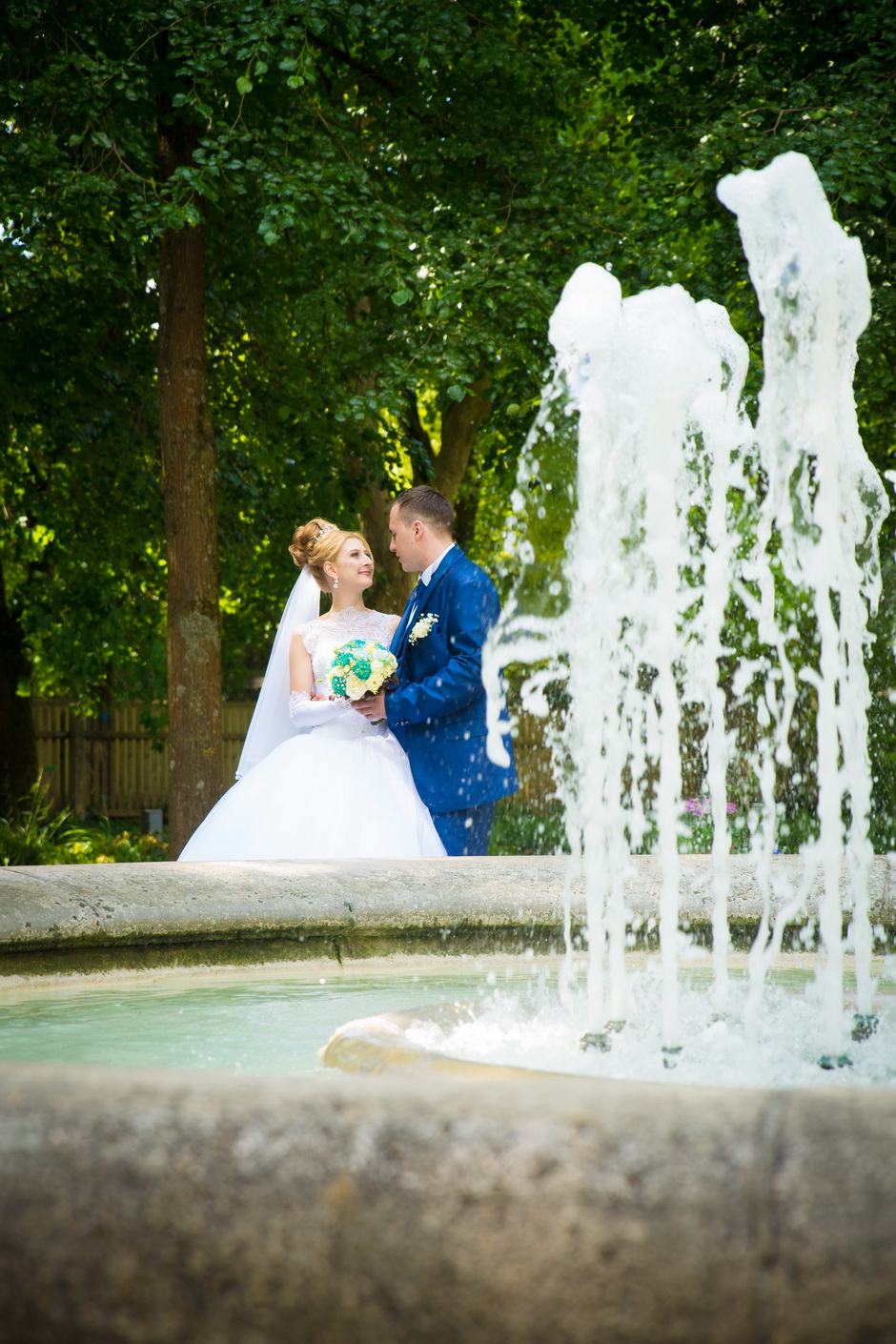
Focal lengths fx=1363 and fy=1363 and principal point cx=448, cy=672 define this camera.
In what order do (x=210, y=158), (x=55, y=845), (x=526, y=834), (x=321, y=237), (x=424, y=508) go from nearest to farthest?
(x=424, y=508), (x=210, y=158), (x=321, y=237), (x=526, y=834), (x=55, y=845)

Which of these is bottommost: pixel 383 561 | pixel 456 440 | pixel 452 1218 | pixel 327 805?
pixel 452 1218

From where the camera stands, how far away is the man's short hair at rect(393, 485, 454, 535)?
5836 mm

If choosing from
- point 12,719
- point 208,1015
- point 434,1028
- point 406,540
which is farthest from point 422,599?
point 12,719

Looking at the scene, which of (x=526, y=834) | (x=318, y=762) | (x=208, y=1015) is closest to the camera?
(x=208, y=1015)

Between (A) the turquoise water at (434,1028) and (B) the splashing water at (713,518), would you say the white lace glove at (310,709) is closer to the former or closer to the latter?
(B) the splashing water at (713,518)

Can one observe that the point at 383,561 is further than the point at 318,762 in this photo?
Yes

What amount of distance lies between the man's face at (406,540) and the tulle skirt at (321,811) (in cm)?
96

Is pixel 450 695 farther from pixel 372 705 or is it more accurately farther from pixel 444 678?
pixel 372 705

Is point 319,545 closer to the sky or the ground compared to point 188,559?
closer to the ground

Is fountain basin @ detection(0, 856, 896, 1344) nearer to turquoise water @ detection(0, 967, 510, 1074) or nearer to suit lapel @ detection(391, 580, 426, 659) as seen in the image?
turquoise water @ detection(0, 967, 510, 1074)

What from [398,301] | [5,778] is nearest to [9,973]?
[398,301]

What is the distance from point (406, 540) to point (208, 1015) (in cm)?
274

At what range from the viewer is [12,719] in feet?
45.3

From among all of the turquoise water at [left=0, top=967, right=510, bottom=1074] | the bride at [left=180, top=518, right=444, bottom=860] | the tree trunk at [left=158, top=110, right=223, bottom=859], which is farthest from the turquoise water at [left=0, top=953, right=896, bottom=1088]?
the tree trunk at [left=158, top=110, right=223, bottom=859]
